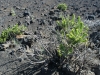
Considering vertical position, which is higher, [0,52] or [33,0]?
[33,0]

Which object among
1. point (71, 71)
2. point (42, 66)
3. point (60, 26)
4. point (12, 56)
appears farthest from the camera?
point (60, 26)

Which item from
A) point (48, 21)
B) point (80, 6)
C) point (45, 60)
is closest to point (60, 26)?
point (48, 21)

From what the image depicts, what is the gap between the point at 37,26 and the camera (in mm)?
8195

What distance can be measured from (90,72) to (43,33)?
305cm

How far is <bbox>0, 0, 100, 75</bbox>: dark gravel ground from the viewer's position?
486 centimetres

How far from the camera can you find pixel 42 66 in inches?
189

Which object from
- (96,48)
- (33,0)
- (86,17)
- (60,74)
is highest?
(33,0)

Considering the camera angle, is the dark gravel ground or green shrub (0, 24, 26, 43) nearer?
the dark gravel ground

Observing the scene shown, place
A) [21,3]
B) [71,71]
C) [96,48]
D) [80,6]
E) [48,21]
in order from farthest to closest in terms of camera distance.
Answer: [21,3]
[80,6]
[48,21]
[96,48]
[71,71]

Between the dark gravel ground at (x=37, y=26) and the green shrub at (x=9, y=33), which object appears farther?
the green shrub at (x=9, y=33)

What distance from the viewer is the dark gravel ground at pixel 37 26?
4855 mm

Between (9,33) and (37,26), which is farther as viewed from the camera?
(37,26)

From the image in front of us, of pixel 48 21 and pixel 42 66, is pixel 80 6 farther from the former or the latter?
pixel 42 66

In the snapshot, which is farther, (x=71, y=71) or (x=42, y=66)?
(x=42, y=66)
